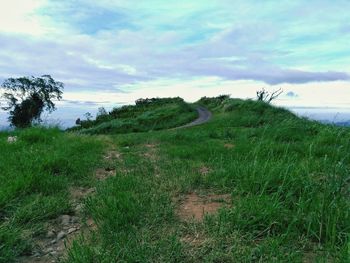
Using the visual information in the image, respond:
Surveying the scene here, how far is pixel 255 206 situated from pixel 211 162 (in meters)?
2.77

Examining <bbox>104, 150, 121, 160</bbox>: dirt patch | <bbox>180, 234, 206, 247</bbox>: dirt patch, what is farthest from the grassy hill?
<bbox>104, 150, 121, 160</bbox>: dirt patch

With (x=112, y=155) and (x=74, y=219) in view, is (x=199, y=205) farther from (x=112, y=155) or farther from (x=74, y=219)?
(x=112, y=155)

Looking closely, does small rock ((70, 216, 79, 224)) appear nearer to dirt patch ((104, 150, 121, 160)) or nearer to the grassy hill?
the grassy hill

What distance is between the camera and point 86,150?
27.4 ft

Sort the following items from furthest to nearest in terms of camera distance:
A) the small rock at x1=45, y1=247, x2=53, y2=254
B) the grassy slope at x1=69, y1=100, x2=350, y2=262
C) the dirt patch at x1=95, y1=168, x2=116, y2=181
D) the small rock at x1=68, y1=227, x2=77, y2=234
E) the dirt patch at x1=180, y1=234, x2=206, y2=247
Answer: the dirt patch at x1=95, y1=168, x2=116, y2=181 < the small rock at x1=68, y1=227, x2=77, y2=234 < the small rock at x1=45, y1=247, x2=53, y2=254 < the dirt patch at x1=180, y1=234, x2=206, y2=247 < the grassy slope at x1=69, y1=100, x2=350, y2=262

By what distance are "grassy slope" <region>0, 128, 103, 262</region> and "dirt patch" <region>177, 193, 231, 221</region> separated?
128 centimetres

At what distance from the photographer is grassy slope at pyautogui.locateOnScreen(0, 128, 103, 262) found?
346cm

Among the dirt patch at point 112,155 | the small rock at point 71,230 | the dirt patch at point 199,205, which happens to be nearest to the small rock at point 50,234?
the small rock at point 71,230

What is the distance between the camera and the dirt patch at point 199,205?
154 inches

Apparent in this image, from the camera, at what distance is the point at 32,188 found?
15.9 ft

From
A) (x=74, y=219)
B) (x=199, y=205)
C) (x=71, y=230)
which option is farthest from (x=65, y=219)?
(x=199, y=205)

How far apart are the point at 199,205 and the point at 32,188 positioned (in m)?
2.09

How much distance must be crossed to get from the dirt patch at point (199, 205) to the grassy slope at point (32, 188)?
4.21 ft

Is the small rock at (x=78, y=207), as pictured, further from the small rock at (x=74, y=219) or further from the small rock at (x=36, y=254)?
the small rock at (x=36, y=254)
